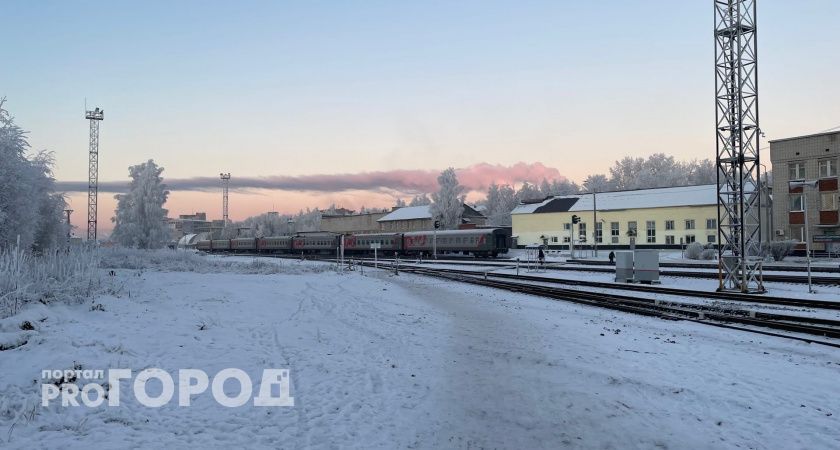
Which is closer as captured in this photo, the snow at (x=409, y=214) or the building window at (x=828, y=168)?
the building window at (x=828, y=168)

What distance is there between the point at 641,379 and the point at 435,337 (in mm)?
5140

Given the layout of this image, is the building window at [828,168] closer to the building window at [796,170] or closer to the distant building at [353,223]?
the building window at [796,170]

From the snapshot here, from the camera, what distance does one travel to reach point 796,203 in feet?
166

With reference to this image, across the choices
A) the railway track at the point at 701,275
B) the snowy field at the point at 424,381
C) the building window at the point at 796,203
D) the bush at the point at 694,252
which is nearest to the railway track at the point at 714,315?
the snowy field at the point at 424,381

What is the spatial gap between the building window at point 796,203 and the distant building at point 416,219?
49.6m

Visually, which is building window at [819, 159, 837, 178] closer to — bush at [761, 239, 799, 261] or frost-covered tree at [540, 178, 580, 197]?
bush at [761, 239, 799, 261]

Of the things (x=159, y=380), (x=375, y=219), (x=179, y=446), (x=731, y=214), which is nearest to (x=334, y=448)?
(x=179, y=446)

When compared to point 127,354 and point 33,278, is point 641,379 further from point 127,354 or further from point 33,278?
point 33,278

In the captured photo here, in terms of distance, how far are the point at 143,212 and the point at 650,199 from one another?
2478 inches

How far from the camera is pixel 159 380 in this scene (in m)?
7.29

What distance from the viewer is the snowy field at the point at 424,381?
6.13 metres

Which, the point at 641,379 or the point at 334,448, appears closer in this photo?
the point at 334,448

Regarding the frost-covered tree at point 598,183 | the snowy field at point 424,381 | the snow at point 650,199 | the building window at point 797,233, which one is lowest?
the snowy field at point 424,381

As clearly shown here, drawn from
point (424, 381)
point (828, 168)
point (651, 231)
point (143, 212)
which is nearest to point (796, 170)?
point (828, 168)
